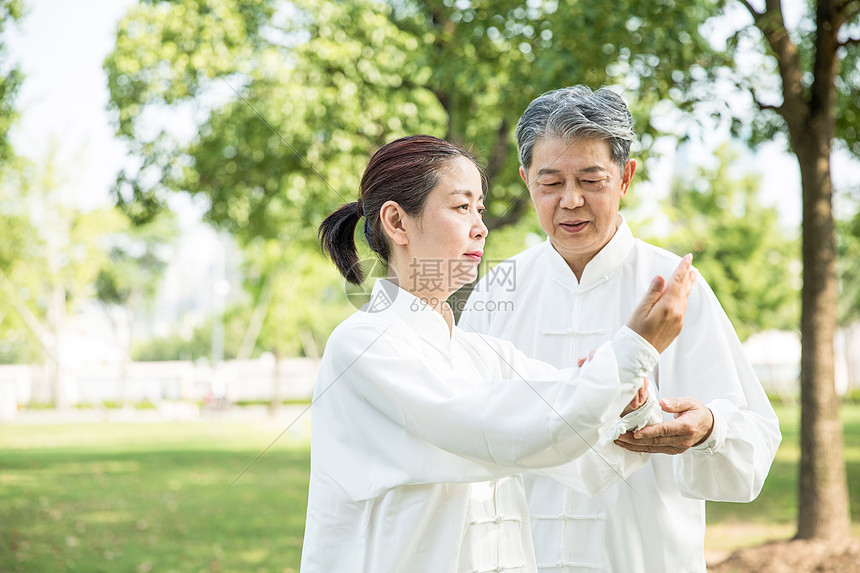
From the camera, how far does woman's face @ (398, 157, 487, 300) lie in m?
1.90

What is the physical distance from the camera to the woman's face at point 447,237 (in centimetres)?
190

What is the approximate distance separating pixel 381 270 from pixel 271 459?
1417 cm

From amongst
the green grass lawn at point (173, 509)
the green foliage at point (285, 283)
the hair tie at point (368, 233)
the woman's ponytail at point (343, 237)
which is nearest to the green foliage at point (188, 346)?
the green foliage at point (285, 283)

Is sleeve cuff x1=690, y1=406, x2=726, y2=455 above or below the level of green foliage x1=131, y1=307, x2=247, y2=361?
above

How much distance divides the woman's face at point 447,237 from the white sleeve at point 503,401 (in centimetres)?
23

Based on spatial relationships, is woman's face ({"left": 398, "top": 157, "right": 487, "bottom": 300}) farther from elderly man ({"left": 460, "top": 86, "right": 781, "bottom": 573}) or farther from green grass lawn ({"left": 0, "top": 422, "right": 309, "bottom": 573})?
green grass lawn ({"left": 0, "top": 422, "right": 309, "bottom": 573})

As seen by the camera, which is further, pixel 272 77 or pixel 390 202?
pixel 272 77

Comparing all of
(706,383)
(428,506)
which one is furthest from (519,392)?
(706,383)

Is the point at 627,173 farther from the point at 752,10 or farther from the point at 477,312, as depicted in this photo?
the point at 752,10

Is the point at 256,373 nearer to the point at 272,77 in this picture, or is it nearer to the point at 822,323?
the point at 272,77

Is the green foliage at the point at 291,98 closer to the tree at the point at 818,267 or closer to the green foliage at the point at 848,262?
the tree at the point at 818,267

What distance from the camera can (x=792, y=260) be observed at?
26.3 metres

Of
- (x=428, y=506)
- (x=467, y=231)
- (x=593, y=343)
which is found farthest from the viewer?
(x=593, y=343)

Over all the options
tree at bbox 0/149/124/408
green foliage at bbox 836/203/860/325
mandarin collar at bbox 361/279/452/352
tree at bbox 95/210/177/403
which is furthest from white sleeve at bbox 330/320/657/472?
tree at bbox 95/210/177/403
